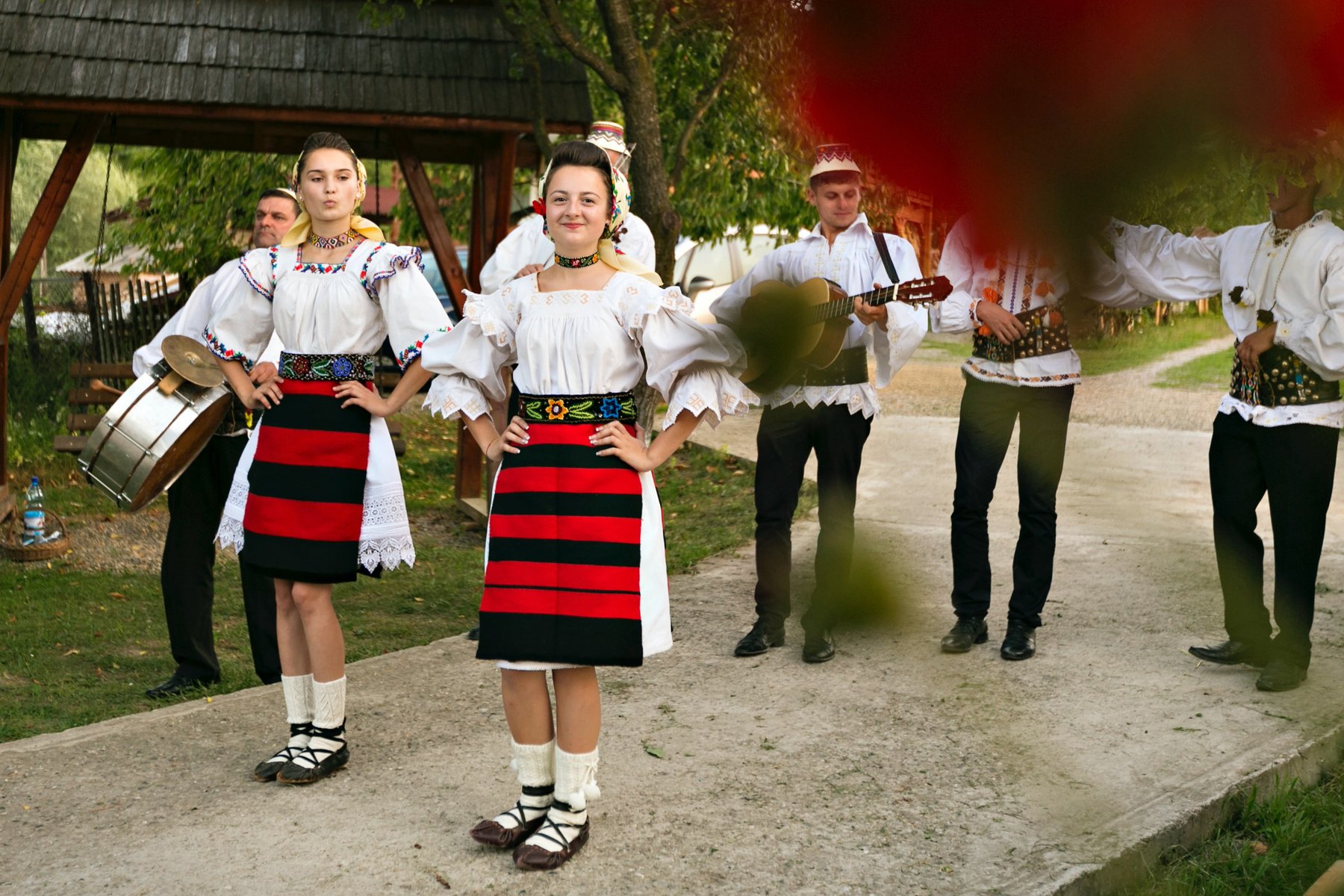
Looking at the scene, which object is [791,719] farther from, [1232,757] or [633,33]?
[633,33]

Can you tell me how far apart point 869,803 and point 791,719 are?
0.69 metres

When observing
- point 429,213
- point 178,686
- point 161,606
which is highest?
point 429,213

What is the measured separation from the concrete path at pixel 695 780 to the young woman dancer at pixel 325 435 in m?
0.30

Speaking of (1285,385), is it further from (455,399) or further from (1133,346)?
(1133,346)

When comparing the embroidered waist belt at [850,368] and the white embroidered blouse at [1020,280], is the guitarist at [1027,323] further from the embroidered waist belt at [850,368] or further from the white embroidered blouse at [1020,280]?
the embroidered waist belt at [850,368]

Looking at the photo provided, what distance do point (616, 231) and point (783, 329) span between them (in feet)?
8.09

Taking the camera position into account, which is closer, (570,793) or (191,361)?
(570,793)

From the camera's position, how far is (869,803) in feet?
10.9

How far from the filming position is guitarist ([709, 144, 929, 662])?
73 centimetres

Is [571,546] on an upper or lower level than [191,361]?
lower

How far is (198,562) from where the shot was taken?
15.2ft

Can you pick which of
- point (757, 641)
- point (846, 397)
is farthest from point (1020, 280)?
point (757, 641)

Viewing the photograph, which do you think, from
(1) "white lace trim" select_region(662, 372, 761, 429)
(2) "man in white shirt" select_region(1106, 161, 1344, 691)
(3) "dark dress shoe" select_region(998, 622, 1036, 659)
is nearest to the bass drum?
(1) "white lace trim" select_region(662, 372, 761, 429)

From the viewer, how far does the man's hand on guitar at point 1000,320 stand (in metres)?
0.58
